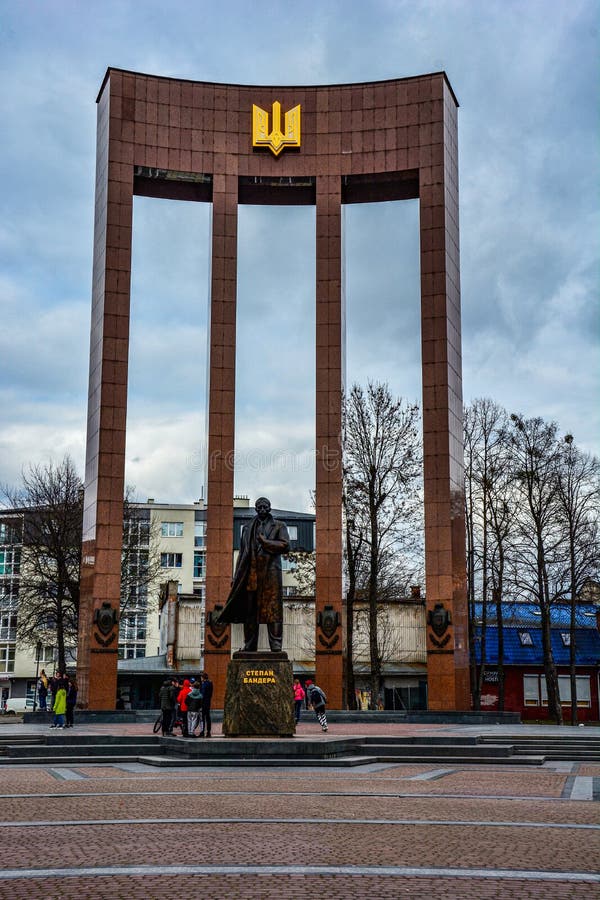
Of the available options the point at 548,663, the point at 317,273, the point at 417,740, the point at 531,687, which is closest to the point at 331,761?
the point at 417,740

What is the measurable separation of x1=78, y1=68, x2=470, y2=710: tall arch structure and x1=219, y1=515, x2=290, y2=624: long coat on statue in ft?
46.0

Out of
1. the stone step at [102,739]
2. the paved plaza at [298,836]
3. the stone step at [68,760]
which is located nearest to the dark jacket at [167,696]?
the stone step at [102,739]

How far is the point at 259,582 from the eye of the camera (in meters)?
22.2

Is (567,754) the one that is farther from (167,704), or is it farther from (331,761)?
(167,704)

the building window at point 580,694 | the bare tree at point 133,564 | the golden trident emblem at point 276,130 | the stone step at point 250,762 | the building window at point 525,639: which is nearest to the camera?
the stone step at point 250,762

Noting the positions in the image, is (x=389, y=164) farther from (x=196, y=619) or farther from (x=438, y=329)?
(x=196, y=619)

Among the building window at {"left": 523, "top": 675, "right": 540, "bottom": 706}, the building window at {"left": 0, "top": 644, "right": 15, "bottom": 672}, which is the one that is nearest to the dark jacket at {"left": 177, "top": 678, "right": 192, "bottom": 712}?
the building window at {"left": 523, "top": 675, "right": 540, "bottom": 706}

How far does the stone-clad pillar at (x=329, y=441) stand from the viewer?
36.0 meters

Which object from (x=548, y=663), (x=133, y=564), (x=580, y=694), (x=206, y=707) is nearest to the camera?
(x=206, y=707)

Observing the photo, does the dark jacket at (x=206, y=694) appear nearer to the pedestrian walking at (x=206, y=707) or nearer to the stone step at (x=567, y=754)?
the pedestrian walking at (x=206, y=707)

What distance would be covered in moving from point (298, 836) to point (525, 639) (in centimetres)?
4664

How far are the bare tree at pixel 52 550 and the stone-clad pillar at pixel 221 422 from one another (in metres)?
9.11

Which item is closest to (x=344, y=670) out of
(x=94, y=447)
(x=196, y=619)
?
(x=94, y=447)

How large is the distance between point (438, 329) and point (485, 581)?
1085 cm
